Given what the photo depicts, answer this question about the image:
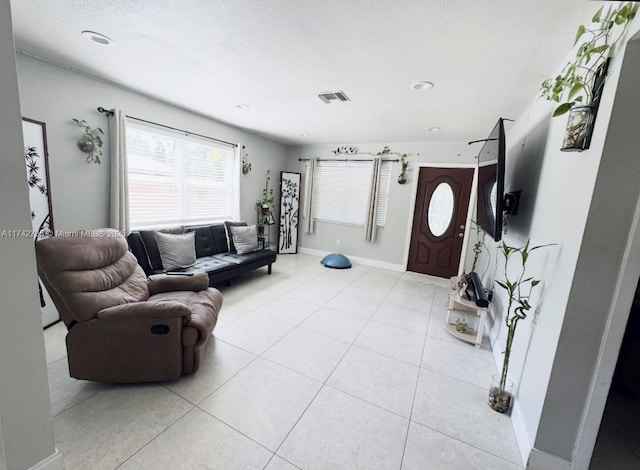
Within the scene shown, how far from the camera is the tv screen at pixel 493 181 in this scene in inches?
76.5

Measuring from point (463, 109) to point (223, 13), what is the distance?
251cm

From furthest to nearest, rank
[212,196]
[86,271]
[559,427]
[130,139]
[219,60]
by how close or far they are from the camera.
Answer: [212,196] → [130,139] → [219,60] → [86,271] → [559,427]

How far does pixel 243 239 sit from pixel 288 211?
1.76 meters

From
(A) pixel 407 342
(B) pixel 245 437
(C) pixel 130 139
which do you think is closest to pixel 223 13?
(C) pixel 130 139

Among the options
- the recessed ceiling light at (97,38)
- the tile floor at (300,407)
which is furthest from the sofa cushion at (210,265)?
the recessed ceiling light at (97,38)

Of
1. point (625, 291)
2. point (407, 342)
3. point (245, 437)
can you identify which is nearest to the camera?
point (625, 291)

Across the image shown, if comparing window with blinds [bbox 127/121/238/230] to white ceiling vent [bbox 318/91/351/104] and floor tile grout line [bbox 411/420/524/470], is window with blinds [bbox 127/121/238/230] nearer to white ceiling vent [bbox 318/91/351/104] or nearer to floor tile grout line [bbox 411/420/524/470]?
white ceiling vent [bbox 318/91/351/104]

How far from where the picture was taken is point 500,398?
194 centimetres

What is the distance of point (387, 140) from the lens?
4.91 m

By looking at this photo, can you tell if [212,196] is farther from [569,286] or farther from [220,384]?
[569,286]

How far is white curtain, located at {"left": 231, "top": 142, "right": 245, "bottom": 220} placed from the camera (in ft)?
15.5

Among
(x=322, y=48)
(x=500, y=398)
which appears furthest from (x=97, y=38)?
(x=500, y=398)

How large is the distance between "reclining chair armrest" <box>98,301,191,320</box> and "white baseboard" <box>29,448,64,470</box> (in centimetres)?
71

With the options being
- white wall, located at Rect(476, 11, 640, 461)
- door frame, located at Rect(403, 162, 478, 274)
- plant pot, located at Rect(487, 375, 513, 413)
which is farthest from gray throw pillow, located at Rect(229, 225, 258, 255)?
white wall, located at Rect(476, 11, 640, 461)
